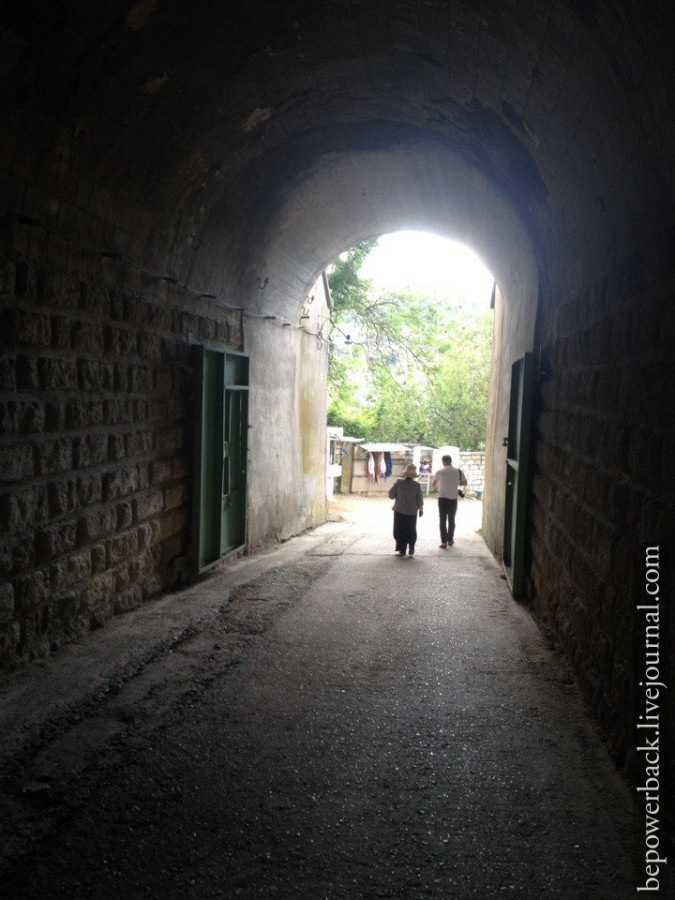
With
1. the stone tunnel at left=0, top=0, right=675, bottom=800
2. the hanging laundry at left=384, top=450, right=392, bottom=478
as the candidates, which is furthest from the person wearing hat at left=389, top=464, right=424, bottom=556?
the hanging laundry at left=384, top=450, right=392, bottom=478

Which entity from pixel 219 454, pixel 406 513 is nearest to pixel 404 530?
pixel 406 513

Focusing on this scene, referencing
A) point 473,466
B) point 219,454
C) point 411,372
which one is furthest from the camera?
point 473,466

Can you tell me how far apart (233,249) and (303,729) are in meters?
5.57

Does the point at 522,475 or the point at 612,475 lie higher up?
the point at 612,475

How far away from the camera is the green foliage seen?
23.3 meters

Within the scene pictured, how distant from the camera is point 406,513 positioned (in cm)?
1038

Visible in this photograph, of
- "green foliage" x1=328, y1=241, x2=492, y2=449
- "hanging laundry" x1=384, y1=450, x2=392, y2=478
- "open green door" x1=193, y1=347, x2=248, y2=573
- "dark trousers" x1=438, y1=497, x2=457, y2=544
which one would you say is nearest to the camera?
"open green door" x1=193, y1=347, x2=248, y2=573

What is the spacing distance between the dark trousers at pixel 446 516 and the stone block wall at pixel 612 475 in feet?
18.1

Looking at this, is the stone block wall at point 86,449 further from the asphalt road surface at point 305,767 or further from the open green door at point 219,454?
the asphalt road surface at point 305,767

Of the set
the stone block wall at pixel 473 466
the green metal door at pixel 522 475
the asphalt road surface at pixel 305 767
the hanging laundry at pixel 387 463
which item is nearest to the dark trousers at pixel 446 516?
the green metal door at pixel 522 475

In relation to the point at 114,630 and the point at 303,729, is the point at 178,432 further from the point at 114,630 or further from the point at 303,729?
the point at 303,729

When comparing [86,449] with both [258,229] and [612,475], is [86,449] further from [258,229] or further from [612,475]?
[258,229]

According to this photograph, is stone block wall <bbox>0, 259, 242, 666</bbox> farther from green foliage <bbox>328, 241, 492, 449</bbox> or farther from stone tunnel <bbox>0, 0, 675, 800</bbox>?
green foliage <bbox>328, 241, 492, 449</bbox>

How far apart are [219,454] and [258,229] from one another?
256cm
